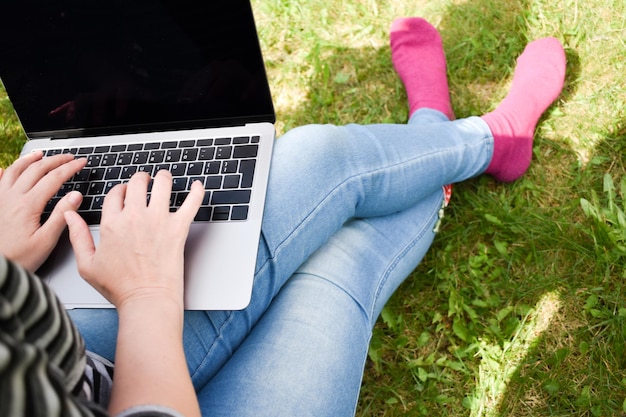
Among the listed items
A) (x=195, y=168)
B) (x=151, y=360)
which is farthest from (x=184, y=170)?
(x=151, y=360)

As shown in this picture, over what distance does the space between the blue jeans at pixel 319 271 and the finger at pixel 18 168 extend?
0.31 meters

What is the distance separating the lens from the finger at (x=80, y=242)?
0.85 meters

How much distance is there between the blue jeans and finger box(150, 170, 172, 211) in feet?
0.67

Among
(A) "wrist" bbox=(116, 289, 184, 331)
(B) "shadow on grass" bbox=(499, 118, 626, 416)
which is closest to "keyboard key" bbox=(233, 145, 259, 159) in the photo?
(A) "wrist" bbox=(116, 289, 184, 331)

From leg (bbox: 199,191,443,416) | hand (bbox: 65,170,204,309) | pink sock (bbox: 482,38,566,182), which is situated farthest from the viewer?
pink sock (bbox: 482,38,566,182)

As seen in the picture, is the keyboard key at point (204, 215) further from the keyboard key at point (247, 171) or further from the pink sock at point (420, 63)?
the pink sock at point (420, 63)

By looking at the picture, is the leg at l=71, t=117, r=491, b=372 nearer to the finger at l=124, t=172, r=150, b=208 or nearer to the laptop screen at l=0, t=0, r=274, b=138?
the laptop screen at l=0, t=0, r=274, b=138

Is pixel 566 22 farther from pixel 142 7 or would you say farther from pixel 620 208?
pixel 142 7

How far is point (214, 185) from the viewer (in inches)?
41.8

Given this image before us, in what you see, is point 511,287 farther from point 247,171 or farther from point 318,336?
point 247,171

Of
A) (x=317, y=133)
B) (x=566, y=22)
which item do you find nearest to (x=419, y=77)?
(x=566, y=22)

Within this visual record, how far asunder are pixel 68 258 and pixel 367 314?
632 millimetres

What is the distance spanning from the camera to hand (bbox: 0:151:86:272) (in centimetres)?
97

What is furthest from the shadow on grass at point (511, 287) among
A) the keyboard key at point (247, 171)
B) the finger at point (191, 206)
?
the finger at point (191, 206)
